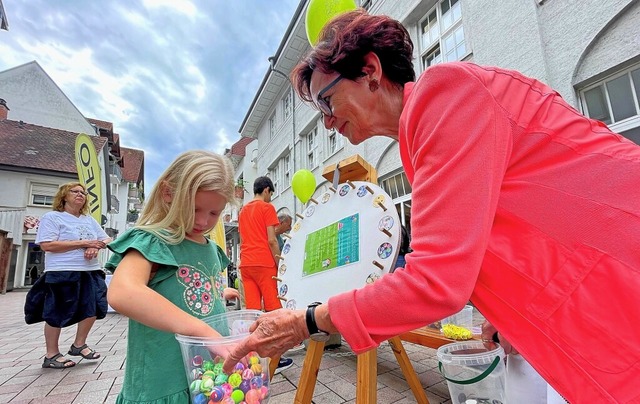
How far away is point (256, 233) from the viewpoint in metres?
3.46

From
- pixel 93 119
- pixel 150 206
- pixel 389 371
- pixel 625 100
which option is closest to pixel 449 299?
pixel 150 206

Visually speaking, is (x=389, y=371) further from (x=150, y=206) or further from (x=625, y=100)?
(x=625, y=100)

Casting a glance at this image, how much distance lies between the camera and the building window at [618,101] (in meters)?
3.38

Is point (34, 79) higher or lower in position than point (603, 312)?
higher

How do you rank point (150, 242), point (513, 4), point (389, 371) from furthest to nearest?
1. point (513, 4)
2. point (389, 371)
3. point (150, 242)

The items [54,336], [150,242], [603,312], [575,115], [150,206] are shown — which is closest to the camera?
[603,312]

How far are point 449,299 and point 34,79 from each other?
2770 cm

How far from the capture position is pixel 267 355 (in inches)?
33.3

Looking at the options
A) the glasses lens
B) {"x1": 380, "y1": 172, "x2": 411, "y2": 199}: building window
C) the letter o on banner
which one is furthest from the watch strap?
the letter o on banner

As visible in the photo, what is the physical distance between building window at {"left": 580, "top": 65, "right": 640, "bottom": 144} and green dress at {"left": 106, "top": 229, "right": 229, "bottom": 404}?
14.7 ft

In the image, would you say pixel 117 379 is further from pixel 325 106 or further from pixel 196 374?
pixel 325 106

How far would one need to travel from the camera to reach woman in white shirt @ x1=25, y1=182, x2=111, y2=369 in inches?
116

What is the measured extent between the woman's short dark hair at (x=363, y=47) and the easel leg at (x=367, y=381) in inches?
51.6

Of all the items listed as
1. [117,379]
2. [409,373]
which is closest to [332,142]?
[117,379]
